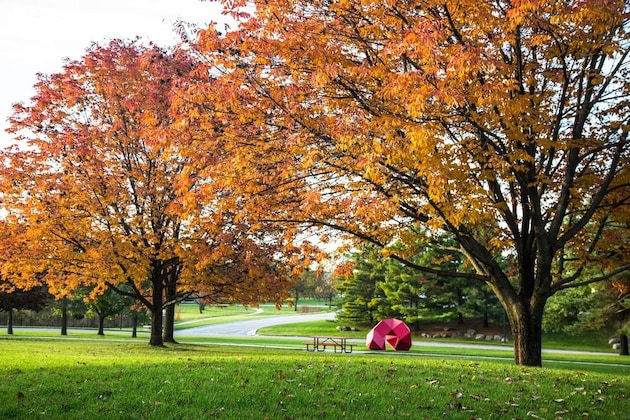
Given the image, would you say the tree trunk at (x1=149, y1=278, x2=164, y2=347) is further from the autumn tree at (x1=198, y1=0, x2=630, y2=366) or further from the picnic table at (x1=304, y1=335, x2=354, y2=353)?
the autumn tree at (x1=198, y1=0, x2=630, y2=366)

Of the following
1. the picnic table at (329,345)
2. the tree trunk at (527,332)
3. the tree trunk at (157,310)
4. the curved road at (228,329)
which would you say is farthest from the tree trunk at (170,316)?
the curved road at (228,329)

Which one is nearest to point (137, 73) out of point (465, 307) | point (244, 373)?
point (244, 373)

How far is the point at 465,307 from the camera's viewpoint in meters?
39.7

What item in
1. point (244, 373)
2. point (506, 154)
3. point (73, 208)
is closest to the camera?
point (244, 373)

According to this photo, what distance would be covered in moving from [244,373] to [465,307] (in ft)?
109

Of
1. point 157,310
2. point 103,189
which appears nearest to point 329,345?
point 157,310

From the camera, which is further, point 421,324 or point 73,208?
point 421,324

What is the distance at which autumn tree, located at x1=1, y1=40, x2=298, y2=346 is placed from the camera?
54.3ft

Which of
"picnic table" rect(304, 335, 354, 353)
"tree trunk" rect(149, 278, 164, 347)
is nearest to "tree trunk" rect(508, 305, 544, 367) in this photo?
"picnic table" rect(304, 335, 354, 353)

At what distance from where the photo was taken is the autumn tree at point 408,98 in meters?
8.21

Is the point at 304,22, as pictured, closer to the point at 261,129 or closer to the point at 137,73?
the point at 261,129

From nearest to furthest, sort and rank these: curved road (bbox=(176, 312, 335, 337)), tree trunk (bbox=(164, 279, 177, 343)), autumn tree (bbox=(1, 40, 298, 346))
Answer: autumn tree (bbox=(1, 40, 298, 346)) < tree trunk (bbox=(164, 279, 177, 343)) < curved road (bbox=(176, 312, 335, 337))

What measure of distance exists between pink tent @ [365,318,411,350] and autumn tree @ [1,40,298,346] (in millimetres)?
9796

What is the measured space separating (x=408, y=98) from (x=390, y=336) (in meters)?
20.6
